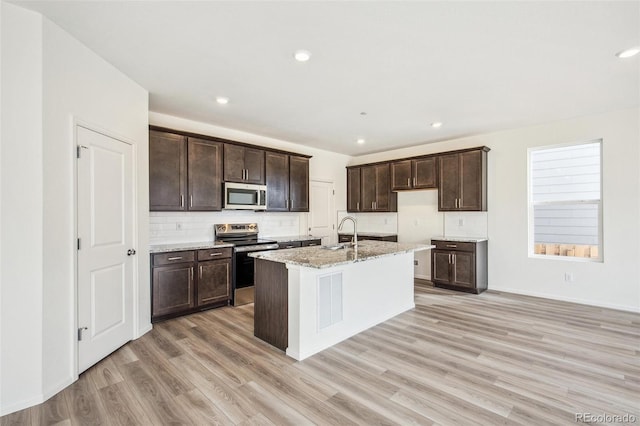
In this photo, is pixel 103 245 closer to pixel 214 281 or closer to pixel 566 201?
pixel 214 281

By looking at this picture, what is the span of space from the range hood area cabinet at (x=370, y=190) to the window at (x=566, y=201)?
2.41 m

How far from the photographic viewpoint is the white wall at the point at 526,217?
405 centimetres

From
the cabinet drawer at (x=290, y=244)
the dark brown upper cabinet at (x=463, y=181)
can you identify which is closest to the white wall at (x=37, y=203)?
the cabinet drawer at (x=290, y=244)

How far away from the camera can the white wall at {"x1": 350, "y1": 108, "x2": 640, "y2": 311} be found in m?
4.05

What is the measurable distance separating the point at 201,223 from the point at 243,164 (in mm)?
1097

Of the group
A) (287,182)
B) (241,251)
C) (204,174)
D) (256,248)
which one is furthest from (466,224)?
(204,174)

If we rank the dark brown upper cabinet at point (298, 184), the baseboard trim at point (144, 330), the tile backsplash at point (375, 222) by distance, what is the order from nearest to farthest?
1. the baseboard trim at point (144, 330)
2. the dark brown upper cabinet at point (298, 184)
3. the tile backsplash at point (375, 222)

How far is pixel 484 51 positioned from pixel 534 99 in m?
1.60

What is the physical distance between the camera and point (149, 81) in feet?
10.5

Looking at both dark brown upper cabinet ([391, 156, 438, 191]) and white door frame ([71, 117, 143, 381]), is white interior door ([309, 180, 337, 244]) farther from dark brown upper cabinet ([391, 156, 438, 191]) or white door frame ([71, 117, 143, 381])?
white door frame ([71, 117, 143, 381])

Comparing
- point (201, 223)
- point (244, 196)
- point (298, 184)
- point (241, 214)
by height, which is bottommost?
point (201, 223)

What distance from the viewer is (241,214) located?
512 centimetres

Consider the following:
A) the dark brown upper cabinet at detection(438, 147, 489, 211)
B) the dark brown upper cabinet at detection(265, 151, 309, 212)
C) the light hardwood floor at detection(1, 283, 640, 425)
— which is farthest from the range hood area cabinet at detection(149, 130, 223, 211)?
the dark brown upper cabinet at detection(438, 147, 489, 211)

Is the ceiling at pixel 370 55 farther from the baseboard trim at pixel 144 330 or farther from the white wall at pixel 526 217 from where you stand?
the baseboard trim at pixel 144 330
